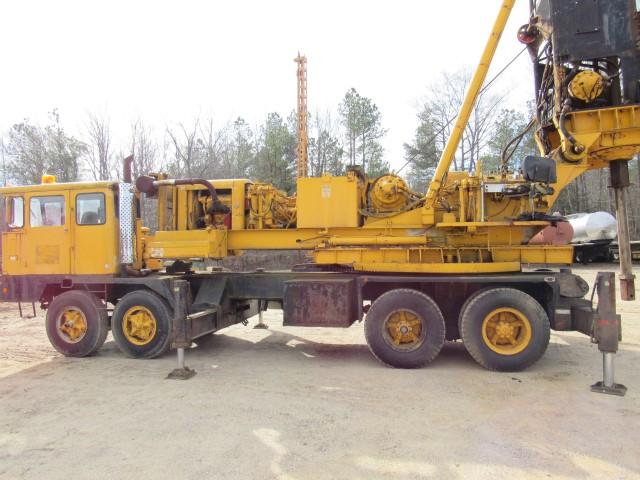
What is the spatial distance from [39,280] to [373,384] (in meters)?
5.78

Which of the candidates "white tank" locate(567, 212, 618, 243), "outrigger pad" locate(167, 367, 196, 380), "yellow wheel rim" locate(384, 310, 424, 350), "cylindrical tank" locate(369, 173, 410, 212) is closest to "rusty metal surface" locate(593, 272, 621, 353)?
"yellow wheel rim" locate(384, 310, 424, 350)

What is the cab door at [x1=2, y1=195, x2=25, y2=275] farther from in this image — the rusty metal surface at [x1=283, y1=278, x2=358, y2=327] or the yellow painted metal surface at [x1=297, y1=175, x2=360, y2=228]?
the yellow painted metal surface at [x1=297, y1=175, x2=360, y2=228]

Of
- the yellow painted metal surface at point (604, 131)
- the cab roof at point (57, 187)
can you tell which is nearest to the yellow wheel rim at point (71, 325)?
the cab roof at point (57, 187)

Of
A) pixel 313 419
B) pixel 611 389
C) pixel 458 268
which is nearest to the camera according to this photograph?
pixel 313 419

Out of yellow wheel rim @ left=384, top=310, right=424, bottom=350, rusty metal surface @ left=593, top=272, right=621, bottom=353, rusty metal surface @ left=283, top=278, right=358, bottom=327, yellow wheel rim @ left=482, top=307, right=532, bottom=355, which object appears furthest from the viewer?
rusty metal surface @ left=283, top=278, right=358, bottom=327

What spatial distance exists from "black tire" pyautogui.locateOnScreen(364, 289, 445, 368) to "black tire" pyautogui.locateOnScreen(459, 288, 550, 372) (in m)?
0.41

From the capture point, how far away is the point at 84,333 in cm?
774

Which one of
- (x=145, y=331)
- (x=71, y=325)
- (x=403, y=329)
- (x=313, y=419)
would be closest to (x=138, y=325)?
(x=145, y=331)

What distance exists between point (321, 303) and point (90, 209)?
410 cm

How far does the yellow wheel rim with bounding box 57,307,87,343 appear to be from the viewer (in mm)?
7777

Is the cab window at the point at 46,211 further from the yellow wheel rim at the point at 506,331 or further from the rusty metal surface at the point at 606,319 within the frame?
the rusty metal surface at the point at 606,319

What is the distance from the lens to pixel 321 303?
23.6 ft

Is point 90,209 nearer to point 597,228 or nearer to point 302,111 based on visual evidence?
point 302,111

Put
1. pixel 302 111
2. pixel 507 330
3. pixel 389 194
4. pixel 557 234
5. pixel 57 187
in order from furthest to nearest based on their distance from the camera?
pixel 302 111 → pixel 57 187 → pixel 389 194 → pixel 557 234 → pixel 507 330
